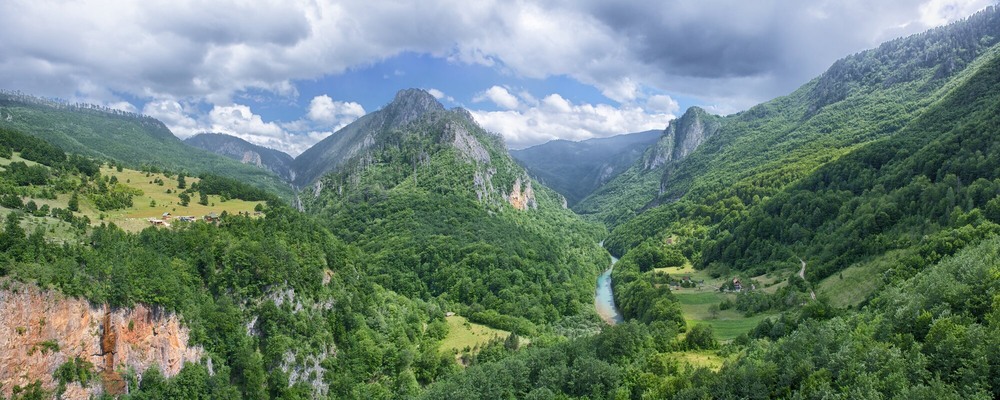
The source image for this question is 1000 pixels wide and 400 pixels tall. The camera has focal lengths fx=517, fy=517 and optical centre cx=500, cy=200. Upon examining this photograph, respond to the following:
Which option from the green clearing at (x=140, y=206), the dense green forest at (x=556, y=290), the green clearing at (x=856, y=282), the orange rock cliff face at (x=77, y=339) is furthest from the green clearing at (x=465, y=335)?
the green clearing at (x=856, y=282)

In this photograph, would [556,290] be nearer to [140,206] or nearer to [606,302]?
[606,302]

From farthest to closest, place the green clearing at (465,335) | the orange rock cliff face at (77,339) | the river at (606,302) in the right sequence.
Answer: the river at (606,302) → the green clearing at (465,335) → the orange rock cliff face at (77,339)

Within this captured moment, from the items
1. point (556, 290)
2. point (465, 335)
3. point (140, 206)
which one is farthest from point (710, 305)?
point (140, 206)

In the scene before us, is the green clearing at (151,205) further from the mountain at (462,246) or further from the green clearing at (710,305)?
the green clearing at (710,305)

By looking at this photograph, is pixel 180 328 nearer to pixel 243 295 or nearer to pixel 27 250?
pixel 243 295

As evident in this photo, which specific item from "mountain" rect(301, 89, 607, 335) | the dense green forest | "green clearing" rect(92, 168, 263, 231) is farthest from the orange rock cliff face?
"mountain" rect(301, 89, 607, 335)

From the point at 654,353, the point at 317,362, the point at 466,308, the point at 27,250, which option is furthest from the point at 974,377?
the point at 466,308
